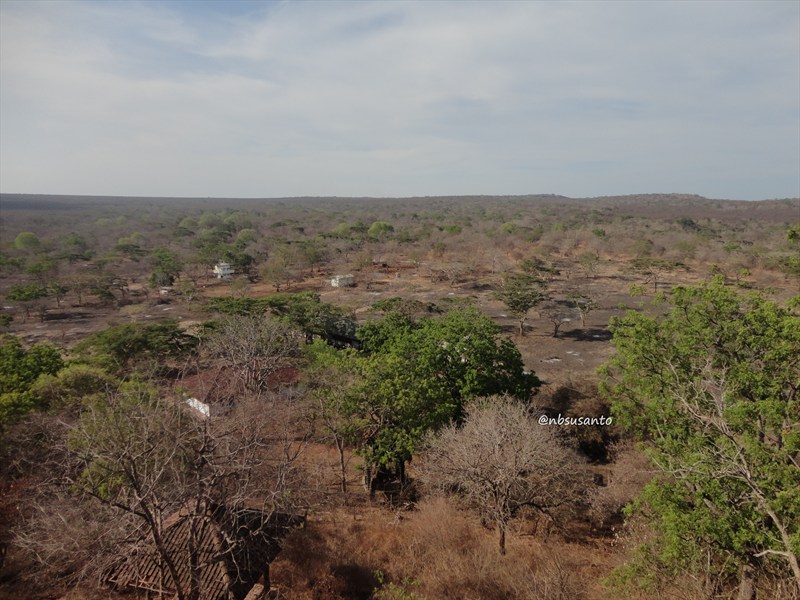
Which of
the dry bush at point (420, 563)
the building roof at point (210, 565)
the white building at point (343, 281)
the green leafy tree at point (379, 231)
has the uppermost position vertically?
the green leafy tree at point (379, 231)

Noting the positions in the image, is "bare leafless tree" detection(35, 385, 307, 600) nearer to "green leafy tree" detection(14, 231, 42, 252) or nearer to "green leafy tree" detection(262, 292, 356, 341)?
"green leafy tree" detection(262, 292, 356, 341)


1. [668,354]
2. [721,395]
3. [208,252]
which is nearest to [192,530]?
[721,395]

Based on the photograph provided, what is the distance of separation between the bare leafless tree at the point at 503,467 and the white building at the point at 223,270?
49.2 metres

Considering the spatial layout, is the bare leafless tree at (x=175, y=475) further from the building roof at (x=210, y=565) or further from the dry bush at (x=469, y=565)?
the dry bush at (x=469, y=565)

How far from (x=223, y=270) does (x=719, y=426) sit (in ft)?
183

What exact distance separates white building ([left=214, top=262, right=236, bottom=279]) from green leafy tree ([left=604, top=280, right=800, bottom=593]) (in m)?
52.1

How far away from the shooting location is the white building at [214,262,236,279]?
2223 inches

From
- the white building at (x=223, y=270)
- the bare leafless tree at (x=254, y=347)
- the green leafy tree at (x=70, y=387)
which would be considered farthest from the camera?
the white building at (x=223, y=270)

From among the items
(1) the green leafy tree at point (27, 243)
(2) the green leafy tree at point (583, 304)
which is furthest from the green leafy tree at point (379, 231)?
(1) the green leafy tree at point (27, 243)

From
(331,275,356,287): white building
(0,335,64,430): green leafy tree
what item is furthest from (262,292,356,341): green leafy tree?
(331,275,356,287): white building

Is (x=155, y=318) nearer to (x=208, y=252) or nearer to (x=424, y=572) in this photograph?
(x=208, y=252)

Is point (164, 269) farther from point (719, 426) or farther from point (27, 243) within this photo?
point (719, 426)

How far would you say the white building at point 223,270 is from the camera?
56469 millimetres

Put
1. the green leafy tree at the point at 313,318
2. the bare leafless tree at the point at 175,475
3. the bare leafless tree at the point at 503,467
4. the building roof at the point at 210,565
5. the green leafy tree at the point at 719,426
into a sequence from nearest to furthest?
the bare leafless tree at the point at 175,475 → the green leafy tree at the point at 719,426 → the building roof at the point at 210,565 → the bare leafless tree at the point at 503,467 → the green leafy tree at the point at 313,318
